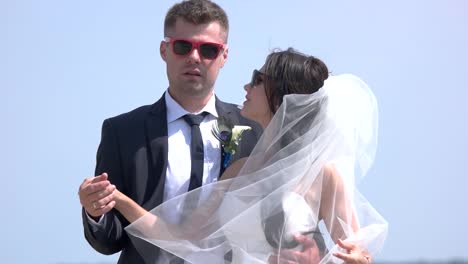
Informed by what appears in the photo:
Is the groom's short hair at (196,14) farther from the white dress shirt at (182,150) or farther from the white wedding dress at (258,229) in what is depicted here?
the white wedding dress at (258,229)

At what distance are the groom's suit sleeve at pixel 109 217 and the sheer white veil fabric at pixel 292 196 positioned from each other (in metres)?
0.44

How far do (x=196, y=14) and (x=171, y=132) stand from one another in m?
1.09

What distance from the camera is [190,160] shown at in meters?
8.88

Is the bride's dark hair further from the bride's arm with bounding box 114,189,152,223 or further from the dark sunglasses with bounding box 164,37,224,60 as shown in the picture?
the bride's arm with bounding box 114,189,152,223

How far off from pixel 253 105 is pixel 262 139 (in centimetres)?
34

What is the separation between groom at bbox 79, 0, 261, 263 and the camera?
876 centimetres

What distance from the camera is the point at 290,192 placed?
770 centimetres

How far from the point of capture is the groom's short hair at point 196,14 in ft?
29.9

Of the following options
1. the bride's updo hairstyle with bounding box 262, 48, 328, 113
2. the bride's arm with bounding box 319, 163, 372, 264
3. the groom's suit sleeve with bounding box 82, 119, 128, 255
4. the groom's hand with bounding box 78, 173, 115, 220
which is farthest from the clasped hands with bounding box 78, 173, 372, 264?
the bride's updo hairstyle with bounding box 262, 48, 328, 113

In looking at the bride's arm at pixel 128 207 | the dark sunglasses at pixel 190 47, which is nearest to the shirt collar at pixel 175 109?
the dark sunglasses at pixel 190 47

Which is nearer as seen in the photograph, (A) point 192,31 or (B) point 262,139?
(B) point 262,139

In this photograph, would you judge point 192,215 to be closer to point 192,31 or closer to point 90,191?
point 90,191

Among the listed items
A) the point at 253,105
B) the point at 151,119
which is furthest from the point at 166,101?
the point at 253,105

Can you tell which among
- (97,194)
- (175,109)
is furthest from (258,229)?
(175,109)
